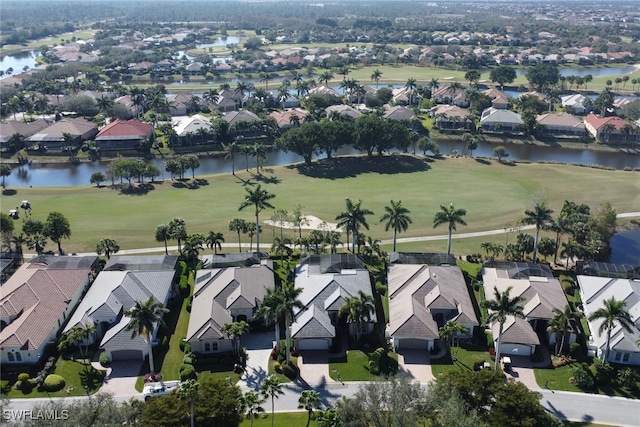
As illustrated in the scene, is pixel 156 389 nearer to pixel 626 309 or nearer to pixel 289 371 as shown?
pixel 289 371

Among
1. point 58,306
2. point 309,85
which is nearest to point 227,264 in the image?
point 58,306

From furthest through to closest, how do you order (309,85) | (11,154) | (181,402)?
1. (309,85)
2. (11,154)
3. (181,402)

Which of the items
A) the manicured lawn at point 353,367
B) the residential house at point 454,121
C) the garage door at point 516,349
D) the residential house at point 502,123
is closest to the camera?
the manicured lawn at point 353,367

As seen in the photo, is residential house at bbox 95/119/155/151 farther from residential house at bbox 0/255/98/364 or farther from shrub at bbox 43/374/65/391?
shrub at bbox 43/374/65/391

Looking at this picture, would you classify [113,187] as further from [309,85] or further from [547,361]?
[309,85]

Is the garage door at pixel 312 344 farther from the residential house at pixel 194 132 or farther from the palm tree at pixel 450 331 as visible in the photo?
the residential house at pixel 194 132

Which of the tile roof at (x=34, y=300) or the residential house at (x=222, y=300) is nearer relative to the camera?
the tile roof at (x=34, y=300)

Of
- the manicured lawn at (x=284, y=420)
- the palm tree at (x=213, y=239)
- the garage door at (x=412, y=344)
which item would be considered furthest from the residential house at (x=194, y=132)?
the manicured lawn at (x=284, y=420)

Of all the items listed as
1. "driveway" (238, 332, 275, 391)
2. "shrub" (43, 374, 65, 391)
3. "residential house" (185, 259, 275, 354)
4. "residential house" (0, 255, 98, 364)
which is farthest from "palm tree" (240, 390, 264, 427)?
"residential house" (0, 255, 98, 364)
